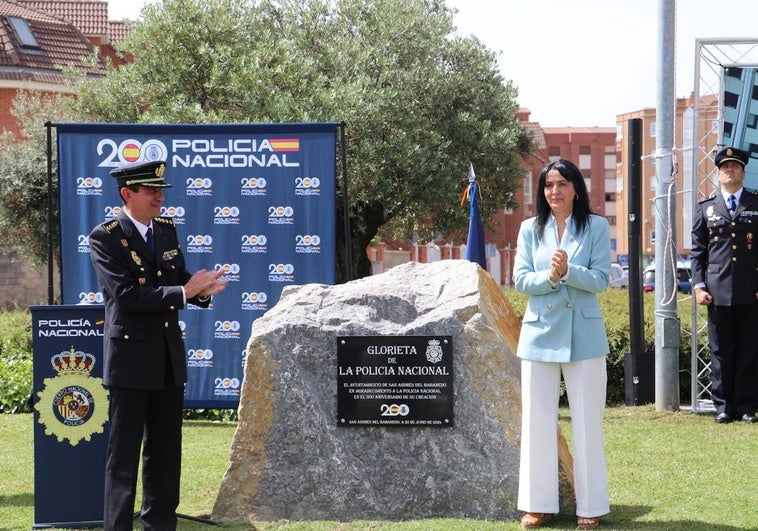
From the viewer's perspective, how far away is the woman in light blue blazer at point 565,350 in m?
5.73

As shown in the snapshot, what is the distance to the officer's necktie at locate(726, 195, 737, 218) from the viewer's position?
9.42 metres

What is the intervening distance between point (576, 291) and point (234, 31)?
44.6ft

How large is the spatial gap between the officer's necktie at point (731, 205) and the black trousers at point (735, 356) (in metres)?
0.87

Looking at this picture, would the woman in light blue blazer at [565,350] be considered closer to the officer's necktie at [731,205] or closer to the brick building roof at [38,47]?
the officer's necktie at [731,205]

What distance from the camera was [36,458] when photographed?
610 cm

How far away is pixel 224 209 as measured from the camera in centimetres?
966

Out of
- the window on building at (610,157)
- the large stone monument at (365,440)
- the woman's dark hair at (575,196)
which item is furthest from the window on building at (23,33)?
the window on building at (610,157)

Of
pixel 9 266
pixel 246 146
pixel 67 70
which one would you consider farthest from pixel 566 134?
pixel 246 146

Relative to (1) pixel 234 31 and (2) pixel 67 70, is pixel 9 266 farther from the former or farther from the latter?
(1) pixel 234 31

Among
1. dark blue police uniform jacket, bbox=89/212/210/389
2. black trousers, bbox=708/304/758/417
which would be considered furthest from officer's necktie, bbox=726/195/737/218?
dark blue police uniform jacket, bbox=89/212/210/389

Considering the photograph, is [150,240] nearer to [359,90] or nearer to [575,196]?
[575,196]

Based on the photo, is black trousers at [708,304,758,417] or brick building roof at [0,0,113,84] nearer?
black trousers at [708,304,758,417]

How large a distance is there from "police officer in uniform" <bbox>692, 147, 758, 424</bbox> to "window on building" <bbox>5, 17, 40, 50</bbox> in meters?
34.7

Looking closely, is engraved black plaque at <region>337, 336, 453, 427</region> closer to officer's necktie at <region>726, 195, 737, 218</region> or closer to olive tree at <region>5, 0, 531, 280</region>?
officer's necktie at <region>726, 195, 737, 218</region>
